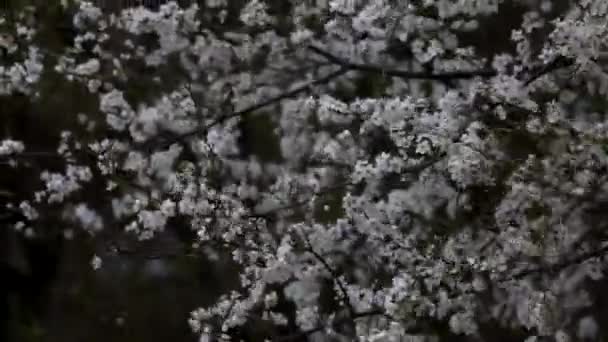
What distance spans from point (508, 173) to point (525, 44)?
40 centimetres

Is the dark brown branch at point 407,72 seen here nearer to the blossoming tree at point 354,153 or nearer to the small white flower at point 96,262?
the blossoming tree at point 354,153

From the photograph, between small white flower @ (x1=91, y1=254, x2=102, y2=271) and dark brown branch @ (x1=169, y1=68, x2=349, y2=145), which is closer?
dark brown branch @ (x1=169, y1=68, x2=349, y2=145)

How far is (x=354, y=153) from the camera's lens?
2588mm

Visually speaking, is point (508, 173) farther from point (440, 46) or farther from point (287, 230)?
point (287, 230)

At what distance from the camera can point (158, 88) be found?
298 centimetres

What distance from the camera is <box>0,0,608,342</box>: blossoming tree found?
7.36ft

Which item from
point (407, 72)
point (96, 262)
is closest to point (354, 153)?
point (407, 72)

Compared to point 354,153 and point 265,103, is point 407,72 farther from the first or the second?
point 265,103

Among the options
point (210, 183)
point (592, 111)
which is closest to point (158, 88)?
point (210, 183)

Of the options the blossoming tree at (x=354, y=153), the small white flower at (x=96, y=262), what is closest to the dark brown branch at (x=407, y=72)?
the blossoming tree at (x=354, y=153)

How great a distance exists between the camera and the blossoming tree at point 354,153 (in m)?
2.24

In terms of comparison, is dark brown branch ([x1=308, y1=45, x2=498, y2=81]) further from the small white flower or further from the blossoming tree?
the small white flower

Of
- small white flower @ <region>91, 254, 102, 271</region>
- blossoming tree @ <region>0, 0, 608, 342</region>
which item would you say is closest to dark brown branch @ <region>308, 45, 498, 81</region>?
blossoming tree @ <region>0, 0, 608, 342</region>

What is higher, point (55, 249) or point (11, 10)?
point (11, 10)
